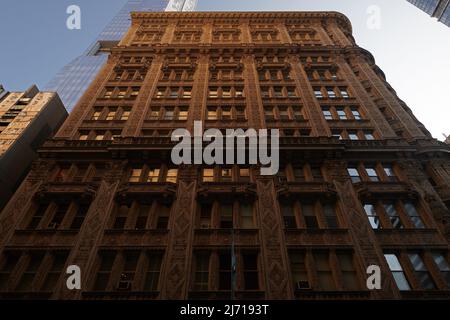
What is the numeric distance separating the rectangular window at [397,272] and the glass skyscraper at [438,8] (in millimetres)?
84783

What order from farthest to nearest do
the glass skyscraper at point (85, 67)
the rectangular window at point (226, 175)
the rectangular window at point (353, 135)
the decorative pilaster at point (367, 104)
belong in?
the glass skyscraper at point (85, 67) < the rectangular window at point (353, 135) < the decorative pilaster at point (367, 104) < the rectangular window at point (226, 175)

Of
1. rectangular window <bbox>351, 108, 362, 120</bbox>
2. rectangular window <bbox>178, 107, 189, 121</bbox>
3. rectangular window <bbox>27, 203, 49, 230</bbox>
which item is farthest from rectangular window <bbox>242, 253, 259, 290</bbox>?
rectangular window <bbox>351, 108, 362, 120</bbox>

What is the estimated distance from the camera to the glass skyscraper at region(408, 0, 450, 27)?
76688mm

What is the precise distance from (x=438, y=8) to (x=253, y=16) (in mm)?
60676

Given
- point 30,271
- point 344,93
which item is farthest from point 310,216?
point 344,93

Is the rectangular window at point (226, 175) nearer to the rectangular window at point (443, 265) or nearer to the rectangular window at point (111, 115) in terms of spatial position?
the rectangular window at point (111, 115)

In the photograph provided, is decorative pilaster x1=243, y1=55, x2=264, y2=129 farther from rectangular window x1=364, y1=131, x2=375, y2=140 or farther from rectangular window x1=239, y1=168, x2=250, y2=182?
rectangular window x1=364, y1=131, x2=375, y2=140

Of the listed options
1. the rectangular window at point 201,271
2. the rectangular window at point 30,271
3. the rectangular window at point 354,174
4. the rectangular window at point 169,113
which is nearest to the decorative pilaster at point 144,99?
the rectangular window at point 169,113

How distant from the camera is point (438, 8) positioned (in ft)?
259

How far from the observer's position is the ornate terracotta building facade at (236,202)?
16.4 m

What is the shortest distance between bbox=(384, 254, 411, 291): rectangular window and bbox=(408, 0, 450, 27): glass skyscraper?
8478 centimetres

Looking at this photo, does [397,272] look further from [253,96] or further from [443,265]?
[253,96]
